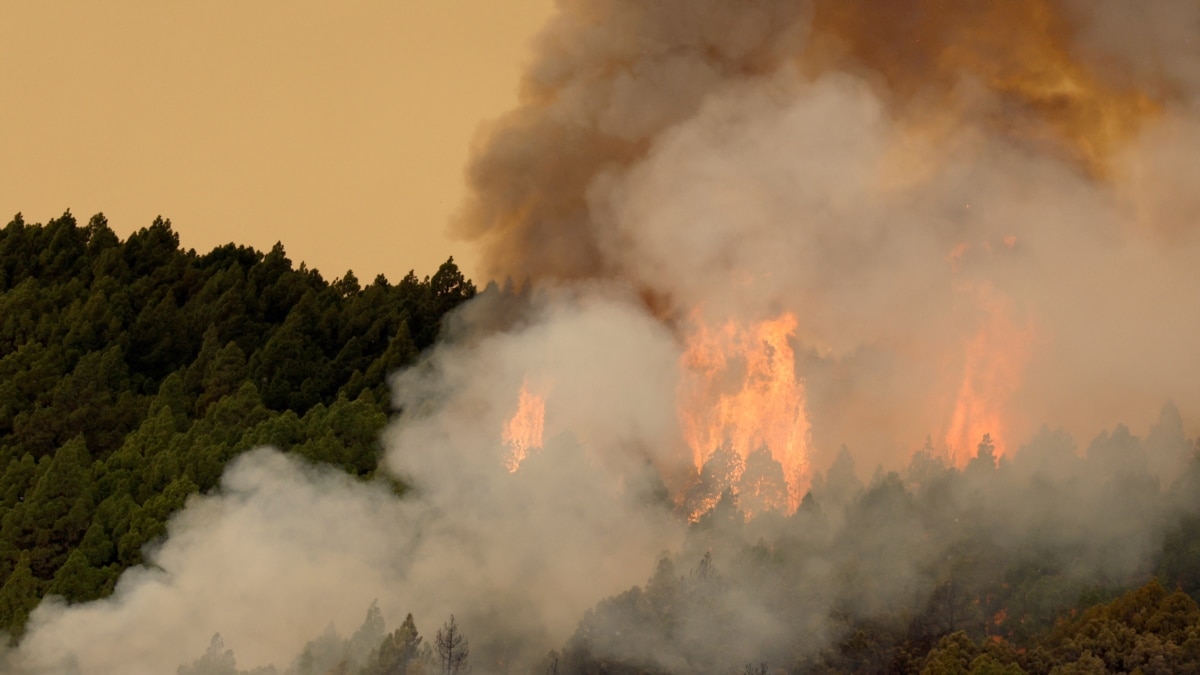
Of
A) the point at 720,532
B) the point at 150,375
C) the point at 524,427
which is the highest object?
the point at 150,375

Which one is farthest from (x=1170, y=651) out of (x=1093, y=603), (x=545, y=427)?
(x=545, y=427)

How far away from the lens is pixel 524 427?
2500 inches

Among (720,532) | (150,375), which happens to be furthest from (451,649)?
(150,375)

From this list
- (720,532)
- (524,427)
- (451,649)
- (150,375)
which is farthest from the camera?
(150,375)

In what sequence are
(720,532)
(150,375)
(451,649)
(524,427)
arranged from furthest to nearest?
1. (150,375)
2. (524,427)
3. (720,532)
4. (451,649)

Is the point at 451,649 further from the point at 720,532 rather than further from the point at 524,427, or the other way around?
the point at 524,427

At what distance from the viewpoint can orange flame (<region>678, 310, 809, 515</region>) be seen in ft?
204

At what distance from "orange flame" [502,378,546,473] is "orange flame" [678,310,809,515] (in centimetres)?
395

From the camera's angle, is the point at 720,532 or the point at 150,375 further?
the point at 150,375

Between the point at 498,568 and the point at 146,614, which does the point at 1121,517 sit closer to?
the point at 498,568

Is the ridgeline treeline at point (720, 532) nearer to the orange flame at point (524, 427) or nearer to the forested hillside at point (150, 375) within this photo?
the forested hillside at point (150, 375)

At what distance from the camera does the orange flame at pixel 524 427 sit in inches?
2415

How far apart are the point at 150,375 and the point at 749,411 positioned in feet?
61.4

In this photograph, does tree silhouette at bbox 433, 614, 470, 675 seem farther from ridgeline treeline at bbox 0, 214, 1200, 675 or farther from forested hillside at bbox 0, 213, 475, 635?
forested hillside at bbox 0, 213, 475, 635
